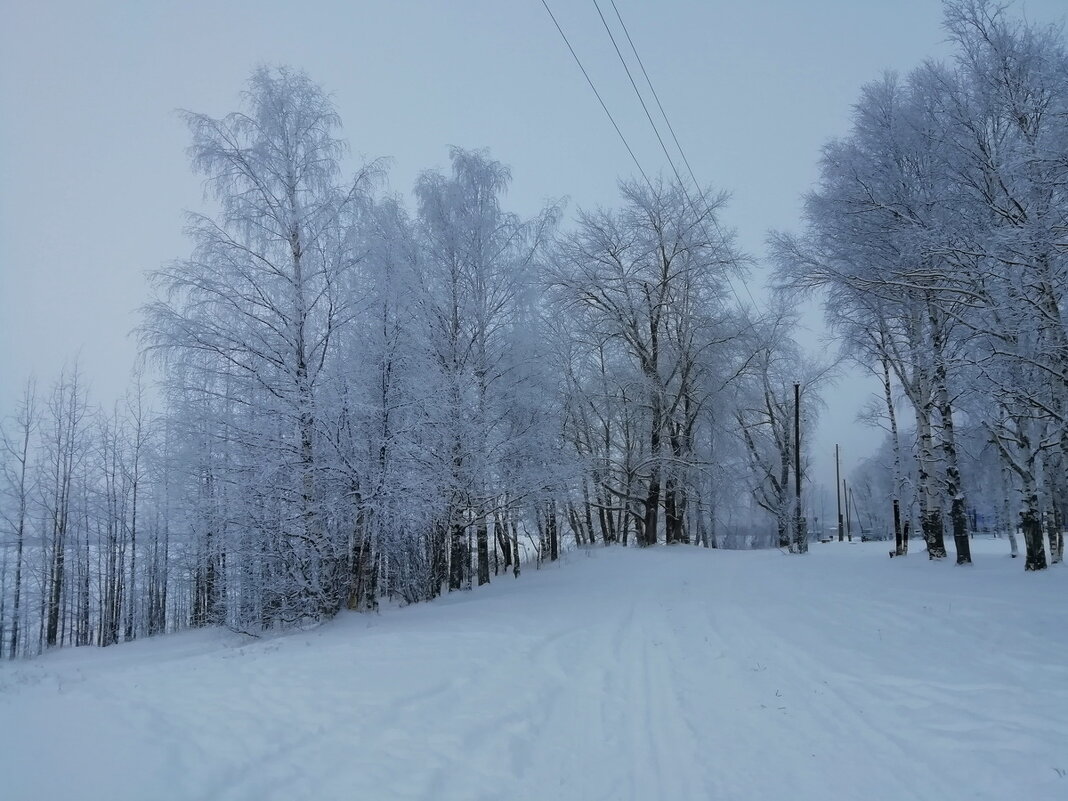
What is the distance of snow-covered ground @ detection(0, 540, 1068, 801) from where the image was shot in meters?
3.70

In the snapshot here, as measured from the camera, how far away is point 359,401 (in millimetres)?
10422

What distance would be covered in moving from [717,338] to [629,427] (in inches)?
237

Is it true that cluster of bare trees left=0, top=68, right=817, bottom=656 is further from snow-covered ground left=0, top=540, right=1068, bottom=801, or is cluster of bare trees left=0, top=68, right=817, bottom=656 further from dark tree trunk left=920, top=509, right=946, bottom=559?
dark tree trunk left=920, top=509, right=946, bottom=559

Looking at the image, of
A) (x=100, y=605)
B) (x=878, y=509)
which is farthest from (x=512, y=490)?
(x=878, y=509)

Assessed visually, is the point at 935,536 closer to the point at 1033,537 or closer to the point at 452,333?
the point at 1033,537

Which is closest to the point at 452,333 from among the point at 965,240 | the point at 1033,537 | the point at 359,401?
the point at 359,401

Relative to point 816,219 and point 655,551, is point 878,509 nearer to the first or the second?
point 655,551

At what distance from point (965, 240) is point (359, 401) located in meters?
10.6

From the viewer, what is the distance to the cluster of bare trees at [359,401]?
34.0 ft

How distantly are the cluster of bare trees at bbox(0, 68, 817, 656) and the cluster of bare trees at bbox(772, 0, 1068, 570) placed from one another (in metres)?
7.53

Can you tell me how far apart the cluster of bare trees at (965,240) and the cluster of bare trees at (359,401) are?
7529mm

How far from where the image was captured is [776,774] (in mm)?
3916

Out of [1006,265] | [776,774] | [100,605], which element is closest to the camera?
[776,774]

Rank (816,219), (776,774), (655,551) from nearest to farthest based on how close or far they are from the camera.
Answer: (776,774) → (816,219) → (655,551)
